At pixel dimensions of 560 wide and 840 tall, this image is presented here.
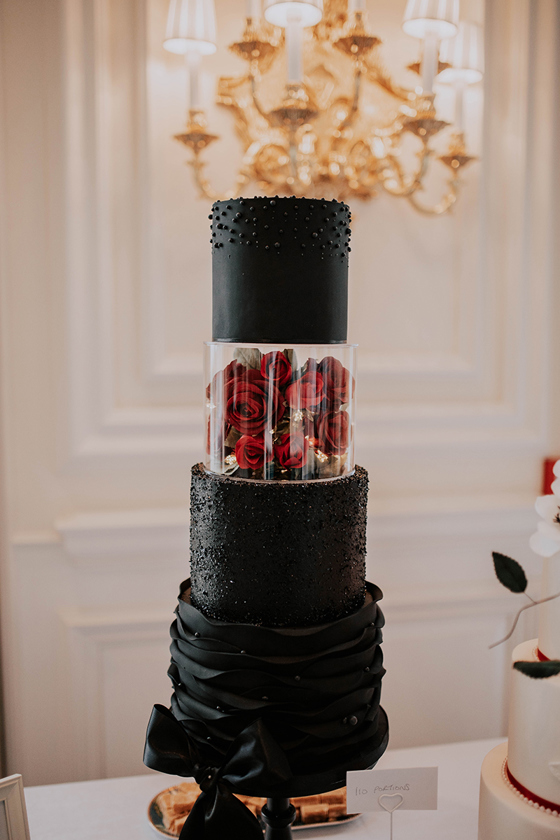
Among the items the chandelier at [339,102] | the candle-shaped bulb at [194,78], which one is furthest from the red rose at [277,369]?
the candle-shaped bulb at [194,78]

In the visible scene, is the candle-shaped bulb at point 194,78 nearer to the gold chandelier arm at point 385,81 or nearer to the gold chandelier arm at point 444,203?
the gold chandelier arm at point 385,81

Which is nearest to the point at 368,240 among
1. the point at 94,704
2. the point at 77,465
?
the point at 77,465

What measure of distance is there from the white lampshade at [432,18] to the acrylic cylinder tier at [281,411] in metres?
0.85

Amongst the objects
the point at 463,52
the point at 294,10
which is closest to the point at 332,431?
the point at 294,10

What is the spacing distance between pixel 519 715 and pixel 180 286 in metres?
1.00

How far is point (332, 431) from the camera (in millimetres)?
714

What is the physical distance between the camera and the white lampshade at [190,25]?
4.00 ft

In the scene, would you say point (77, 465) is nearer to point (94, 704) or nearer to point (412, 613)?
point (94, 704)

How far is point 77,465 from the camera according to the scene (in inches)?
53.0

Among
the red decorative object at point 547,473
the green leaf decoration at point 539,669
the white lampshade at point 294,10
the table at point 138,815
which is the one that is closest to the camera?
the green leaf decoration at point 539,669

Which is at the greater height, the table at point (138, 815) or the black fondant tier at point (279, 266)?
the black fondant tier at point (279, 266)

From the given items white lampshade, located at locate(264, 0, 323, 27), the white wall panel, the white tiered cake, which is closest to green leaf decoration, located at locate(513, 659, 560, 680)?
the white tiered cake

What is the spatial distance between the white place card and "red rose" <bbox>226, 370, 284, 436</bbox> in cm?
39

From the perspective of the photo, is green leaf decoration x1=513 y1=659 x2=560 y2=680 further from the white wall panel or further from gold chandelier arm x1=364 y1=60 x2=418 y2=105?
gold chandelier arm x1=364 y1=60 x2=418 y2=105
